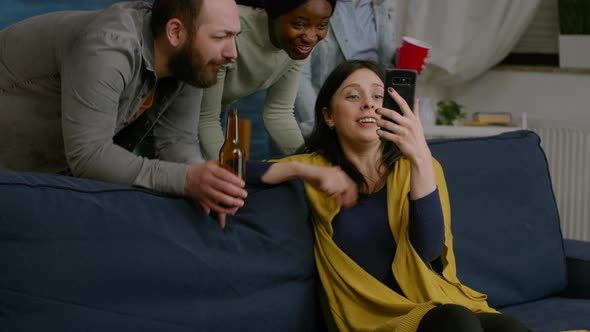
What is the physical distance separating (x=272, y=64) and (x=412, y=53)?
76 centimetres

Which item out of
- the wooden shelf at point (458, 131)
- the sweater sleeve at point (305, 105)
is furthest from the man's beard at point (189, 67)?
the wooden shelf at point (458, 131)

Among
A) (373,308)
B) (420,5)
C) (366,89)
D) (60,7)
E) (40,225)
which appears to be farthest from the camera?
(420,5)

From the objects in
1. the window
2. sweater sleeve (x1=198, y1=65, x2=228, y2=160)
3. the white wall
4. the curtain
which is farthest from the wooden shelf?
sweater sleeve (x1=198, y1=65, x2=228, y2=160)

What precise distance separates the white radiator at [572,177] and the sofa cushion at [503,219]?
5.75 feet

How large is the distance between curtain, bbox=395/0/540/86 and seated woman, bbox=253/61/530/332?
2.23m

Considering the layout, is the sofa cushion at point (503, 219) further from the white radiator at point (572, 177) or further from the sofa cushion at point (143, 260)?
the white radiator at point (572, 177)

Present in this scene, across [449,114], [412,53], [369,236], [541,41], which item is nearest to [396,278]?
[369,236]

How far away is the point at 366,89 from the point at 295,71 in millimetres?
537

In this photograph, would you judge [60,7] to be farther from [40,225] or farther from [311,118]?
[40,225]

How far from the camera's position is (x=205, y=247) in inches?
76.7

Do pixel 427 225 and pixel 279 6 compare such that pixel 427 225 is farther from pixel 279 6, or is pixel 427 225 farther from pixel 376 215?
pixel 279 6

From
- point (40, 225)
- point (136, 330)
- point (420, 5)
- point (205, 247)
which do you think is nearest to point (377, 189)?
point (205, 247)

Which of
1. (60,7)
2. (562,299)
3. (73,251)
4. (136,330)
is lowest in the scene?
(562,299)

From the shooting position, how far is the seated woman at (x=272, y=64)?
96.1 inches
